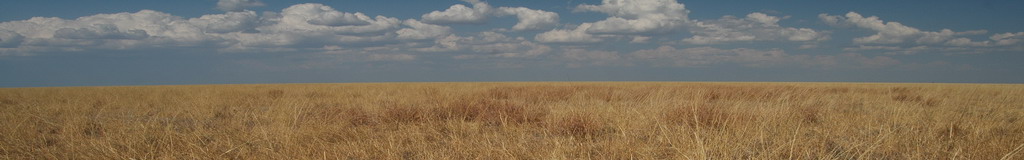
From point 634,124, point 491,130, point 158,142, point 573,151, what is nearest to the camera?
point 573,151

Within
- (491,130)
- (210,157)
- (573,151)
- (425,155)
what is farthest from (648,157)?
(210,157)

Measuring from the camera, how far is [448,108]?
7375 mm

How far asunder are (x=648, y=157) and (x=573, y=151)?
53cm

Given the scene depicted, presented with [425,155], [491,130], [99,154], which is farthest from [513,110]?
[99,154]

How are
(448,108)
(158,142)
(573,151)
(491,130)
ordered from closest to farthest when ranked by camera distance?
(573,151) < (158,142) < (491,130) < (448,108)

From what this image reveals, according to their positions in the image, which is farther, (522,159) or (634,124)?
(634,124)

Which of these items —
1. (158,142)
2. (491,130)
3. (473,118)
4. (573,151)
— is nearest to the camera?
(573,151)

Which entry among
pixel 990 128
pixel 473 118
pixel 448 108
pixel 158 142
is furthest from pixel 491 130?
pixel 990 128

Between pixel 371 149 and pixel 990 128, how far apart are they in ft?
18.2

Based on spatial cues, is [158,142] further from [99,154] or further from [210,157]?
[210,157]

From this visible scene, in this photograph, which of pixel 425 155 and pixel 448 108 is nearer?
pixel 425 155

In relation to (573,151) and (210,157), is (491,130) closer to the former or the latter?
(573,151)

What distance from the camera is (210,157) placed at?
3953mm

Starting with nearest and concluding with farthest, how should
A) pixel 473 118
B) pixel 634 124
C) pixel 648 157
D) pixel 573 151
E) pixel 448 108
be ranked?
pixel 648 157, pixel 573 151, pixel 634 124, pixel 473 118, pixel 448 108
